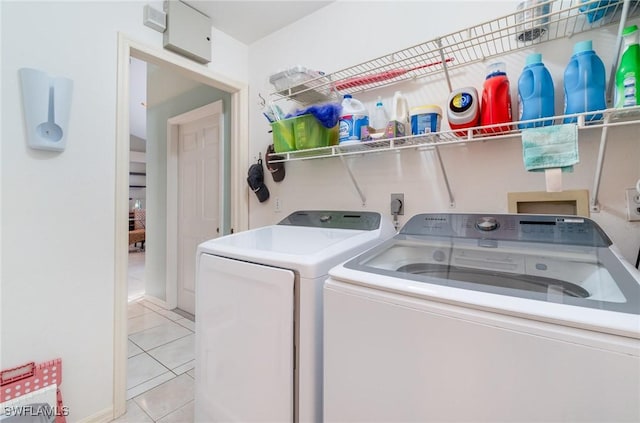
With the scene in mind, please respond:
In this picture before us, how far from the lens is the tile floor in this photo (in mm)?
1728

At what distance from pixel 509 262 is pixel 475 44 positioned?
1.03 meters

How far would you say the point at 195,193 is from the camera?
315 cm

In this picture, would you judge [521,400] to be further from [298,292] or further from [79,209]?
[79,209]

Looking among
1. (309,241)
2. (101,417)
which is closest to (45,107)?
(309,241)

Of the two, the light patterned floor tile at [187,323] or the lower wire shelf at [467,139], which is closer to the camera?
the lower wire shelf at [467,139]

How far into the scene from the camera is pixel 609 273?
774 millimetres

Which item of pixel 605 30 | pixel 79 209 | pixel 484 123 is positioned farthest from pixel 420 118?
pixel 79 209

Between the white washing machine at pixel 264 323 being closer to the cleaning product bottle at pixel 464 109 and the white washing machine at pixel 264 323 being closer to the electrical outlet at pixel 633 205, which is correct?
the cleaning product bottle at pixel 464 109

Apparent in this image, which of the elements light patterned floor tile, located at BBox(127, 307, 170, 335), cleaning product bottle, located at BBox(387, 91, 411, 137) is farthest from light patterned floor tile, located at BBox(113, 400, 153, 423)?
cleaning product bottle, located at BBox(387, 91, 411, 137)

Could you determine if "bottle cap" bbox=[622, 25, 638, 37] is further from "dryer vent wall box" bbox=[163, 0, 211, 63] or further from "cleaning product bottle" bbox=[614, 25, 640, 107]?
"dryer vent wall box" bbox=[163, 0, 211, 63]

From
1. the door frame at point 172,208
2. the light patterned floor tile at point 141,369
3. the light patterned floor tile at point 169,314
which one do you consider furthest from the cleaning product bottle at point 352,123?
the light patterned floor tile at point 169,314

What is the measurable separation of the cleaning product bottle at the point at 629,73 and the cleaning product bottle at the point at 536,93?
0.61 feet

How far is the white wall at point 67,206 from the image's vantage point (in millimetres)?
1340

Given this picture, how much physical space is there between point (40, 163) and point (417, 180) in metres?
1.96
